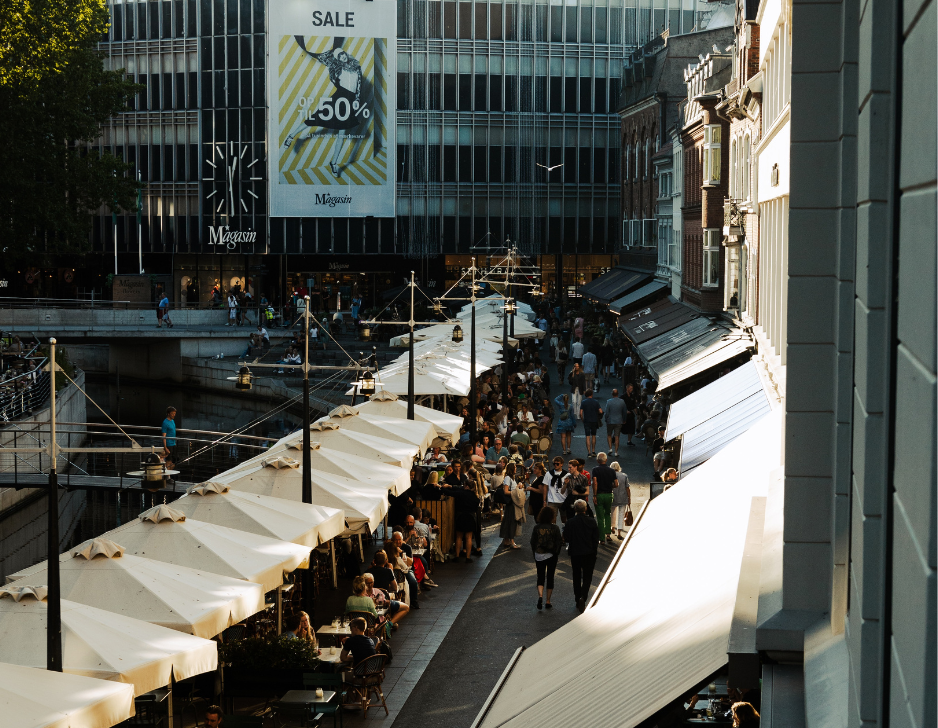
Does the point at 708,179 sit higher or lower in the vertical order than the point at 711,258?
higher

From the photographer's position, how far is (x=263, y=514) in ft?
50.0

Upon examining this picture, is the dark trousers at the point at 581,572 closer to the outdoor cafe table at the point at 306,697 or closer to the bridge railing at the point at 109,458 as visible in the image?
the outdoor cafe table at the point at 306,697

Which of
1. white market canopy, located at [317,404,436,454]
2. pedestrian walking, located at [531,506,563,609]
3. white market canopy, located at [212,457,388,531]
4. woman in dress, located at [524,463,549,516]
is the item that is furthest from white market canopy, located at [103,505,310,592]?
woman in dress, located at [524,463,549,516]

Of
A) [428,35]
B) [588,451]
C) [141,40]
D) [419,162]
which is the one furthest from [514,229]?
[588,451]

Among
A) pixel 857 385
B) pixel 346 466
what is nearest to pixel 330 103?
pixel 346 466

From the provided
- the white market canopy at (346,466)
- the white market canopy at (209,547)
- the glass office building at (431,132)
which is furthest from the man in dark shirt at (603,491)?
the glass office building at (431,132)

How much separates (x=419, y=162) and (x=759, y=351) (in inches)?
2391

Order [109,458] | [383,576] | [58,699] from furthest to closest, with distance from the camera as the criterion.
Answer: [109,458], [383,576], [58,699]

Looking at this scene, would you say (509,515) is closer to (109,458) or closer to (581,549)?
(581,549)

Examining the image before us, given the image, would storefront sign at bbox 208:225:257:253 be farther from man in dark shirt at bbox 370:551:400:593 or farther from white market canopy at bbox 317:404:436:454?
man in dark shirt at bbox 370:551:400:593

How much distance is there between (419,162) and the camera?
8225 cm

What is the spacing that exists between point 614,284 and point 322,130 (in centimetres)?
2349

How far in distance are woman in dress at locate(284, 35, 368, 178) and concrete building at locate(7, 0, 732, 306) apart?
3752 millimetres

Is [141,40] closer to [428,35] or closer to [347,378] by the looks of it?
[428,35]
